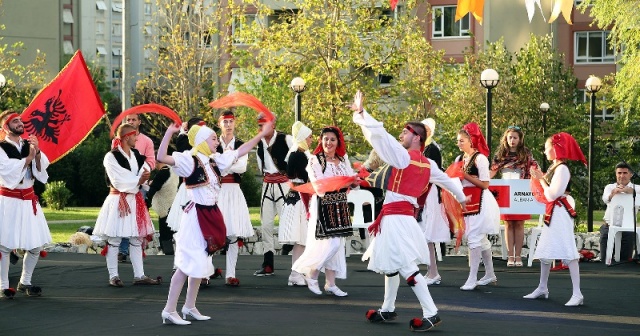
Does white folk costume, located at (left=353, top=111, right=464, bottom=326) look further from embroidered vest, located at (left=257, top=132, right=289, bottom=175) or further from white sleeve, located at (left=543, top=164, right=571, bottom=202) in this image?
embroidered vest, located at (left=257, top=132, right=289, bottom=175)

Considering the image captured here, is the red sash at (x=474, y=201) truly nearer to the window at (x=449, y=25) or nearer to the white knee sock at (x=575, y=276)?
the white knee sock at (x=575, y=276)

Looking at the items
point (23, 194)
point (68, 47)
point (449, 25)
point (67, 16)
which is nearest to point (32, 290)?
point (23, 194)

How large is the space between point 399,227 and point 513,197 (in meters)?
6.50

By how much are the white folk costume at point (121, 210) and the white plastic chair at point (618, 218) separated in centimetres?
742

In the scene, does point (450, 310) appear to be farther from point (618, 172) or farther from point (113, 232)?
point (618, 172)

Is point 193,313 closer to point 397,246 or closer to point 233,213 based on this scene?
point 397,246

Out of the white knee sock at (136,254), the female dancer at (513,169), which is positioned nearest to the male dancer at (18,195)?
the white knee sock at (136,254)

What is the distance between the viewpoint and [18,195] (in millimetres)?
12148

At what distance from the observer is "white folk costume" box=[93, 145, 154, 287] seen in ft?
42.7

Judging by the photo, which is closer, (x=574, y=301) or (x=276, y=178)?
(x=574, y=301)

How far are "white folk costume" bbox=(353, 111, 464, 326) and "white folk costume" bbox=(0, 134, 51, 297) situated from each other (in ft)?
12.7

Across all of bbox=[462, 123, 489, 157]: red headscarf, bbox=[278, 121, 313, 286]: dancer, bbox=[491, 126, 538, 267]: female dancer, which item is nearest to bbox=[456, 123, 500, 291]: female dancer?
bbox=[462, 123, 489, 157]: red headscarf

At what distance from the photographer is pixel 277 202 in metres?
14.0

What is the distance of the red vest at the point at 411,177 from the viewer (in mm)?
10234
